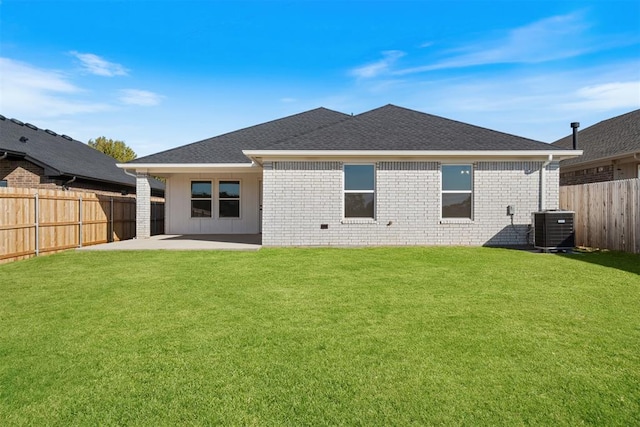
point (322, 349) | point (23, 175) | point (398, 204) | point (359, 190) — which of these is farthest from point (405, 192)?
point (23, 175)

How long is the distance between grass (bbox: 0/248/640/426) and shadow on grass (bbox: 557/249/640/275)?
1.14 m

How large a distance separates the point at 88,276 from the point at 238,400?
5.95 meters

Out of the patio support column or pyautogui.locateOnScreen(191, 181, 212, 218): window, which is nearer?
the patio support column

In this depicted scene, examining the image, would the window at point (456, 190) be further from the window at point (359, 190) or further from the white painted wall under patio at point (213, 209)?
the white painted wall under patio at point (213, 209)

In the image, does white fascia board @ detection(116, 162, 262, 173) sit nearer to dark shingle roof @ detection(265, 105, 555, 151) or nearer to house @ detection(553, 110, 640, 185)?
dark shingle roof @ detection(265, 105, 555, 151)

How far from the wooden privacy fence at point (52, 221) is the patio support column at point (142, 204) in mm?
1057

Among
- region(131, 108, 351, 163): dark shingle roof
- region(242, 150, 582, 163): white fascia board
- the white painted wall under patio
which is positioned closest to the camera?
region(242, 150, 582, 163): white fascia board

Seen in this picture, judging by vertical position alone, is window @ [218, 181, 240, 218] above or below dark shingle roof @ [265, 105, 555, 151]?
below

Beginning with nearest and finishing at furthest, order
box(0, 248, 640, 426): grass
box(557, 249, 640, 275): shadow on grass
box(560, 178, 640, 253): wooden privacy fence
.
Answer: box(0, 248, 640, 426): grass
box(557, 249, 640, 275): shadow on grass
box(560, 178, 640, 253): wooden privacy fence

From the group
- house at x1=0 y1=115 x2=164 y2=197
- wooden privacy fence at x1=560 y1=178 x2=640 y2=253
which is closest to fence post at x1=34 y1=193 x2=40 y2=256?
house at x1=0 y1=115 x2=164 y2=197

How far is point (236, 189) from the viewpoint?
51.1ft

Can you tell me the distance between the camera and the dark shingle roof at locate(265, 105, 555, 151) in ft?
34.8

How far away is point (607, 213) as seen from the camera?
9.91m

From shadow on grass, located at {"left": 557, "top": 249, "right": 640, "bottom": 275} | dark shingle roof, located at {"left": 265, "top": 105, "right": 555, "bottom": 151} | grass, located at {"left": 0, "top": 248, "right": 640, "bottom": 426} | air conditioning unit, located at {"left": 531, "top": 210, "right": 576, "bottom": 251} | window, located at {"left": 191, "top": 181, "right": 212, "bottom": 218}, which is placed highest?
dark shingle roof, located at {"left": 265, "top": 105, "right": 555, "bottom": 151}
